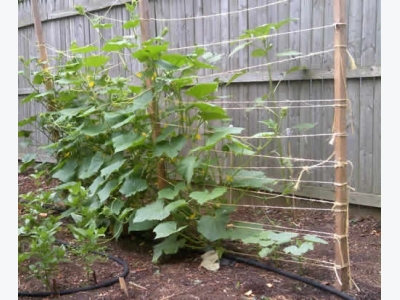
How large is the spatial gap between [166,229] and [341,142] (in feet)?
3.84

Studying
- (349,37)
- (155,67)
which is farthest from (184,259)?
(349,37)

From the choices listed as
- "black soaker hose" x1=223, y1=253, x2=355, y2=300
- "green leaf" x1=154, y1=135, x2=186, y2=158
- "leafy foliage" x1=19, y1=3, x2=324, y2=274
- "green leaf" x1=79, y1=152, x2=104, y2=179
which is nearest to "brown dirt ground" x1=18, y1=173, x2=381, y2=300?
"black soaker hose" x1=223, y1=253, x2=355, y2=300

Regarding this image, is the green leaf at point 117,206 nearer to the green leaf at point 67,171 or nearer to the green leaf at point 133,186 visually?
the green leaf at point 133,186

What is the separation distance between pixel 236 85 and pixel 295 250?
213 cm

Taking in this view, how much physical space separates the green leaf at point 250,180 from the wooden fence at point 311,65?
627 millimetres

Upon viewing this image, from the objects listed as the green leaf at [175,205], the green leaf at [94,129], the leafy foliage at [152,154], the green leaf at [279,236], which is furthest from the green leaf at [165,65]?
the green leaf at [279,236]

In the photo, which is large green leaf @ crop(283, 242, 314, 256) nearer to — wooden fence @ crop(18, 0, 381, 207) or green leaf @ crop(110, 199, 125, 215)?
wooden fence @ crop(18, 0, 381, 207)

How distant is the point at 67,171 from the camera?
3514mm

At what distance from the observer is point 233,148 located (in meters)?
2.87

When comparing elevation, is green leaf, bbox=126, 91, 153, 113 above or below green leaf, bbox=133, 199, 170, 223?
above

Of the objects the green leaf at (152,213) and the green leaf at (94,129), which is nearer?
the green leaf at (152,213)

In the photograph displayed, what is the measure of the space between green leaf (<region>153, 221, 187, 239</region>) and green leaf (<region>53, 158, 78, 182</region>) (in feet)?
3.45

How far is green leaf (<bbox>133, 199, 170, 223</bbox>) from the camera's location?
8.94 feet

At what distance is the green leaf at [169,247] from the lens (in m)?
2.87
